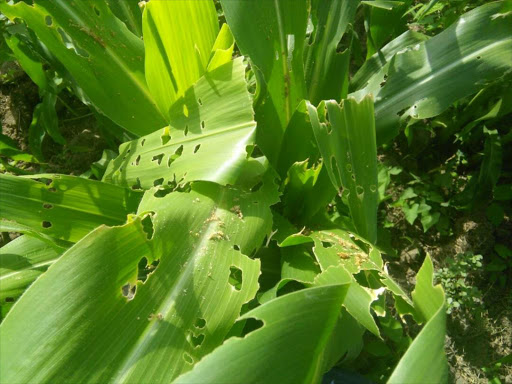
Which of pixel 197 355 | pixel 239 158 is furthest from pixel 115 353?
pixel 239 158

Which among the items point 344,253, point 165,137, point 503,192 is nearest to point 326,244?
point 344,253

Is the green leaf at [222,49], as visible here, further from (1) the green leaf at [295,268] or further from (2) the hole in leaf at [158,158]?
(1) the green leaf at [295,268]

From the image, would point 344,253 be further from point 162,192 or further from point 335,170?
point 162,192

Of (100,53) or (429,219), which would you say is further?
(429,219)

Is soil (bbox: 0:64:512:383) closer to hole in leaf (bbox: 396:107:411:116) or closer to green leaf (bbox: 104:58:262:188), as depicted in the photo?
hole in leaf (bbox: 396:107:411:116)

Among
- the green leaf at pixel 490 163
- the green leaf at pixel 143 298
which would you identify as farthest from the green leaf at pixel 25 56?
the green leaf at pixel 490 163

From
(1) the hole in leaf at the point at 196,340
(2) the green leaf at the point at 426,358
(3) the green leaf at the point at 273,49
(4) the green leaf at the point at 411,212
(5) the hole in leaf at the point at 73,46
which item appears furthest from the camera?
(4) the green leaf at the point at 411,212

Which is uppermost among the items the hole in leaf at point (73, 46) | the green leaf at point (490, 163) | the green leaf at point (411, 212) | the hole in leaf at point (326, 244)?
the hole in leaf at point (73, 46)

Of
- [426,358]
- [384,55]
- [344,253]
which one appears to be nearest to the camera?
[426,358]
